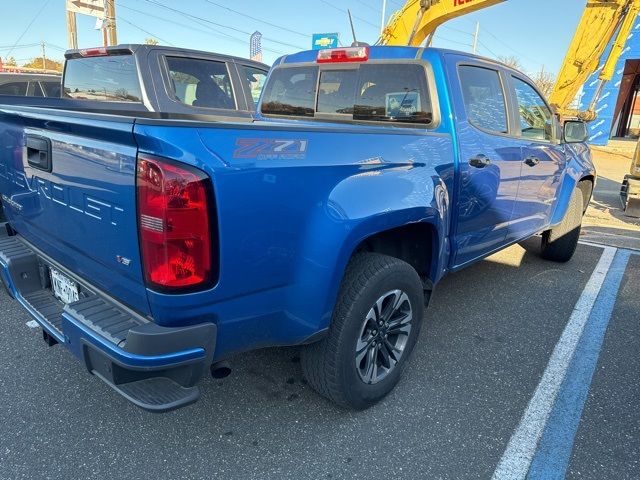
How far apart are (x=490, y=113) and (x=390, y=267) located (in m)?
1.64

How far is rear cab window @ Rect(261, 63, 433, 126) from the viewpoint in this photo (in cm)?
305

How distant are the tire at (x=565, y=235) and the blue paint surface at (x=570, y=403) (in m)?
0.98

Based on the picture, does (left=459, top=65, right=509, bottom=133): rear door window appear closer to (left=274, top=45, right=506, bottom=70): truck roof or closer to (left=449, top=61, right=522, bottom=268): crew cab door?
(left=449, top=61, right=522, bottom=268): crew cab door

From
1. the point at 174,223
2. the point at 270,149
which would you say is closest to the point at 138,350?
the point at 174,223

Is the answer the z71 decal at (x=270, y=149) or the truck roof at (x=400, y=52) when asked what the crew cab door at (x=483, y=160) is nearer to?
the truck roof at (x=400, y=52)

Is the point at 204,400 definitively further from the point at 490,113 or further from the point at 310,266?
the point at 490,113

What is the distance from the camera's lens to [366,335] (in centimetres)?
245

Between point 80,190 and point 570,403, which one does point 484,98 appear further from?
point 80,190

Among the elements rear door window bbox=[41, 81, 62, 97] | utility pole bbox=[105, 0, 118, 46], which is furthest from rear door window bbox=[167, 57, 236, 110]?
utility pole bbox=[105, 0, 118, 46]

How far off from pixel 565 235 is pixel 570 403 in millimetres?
2821

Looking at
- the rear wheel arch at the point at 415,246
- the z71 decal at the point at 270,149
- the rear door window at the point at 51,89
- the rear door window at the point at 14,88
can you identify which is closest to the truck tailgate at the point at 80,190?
the z71 decal at the point at 270,149

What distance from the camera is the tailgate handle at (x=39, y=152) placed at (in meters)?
2.09

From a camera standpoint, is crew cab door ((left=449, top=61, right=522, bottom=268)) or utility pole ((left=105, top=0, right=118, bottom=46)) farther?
utility pole ((left=105, top=0, right=118, bottom=46))

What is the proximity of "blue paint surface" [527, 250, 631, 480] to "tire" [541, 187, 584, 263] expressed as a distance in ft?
3.21
